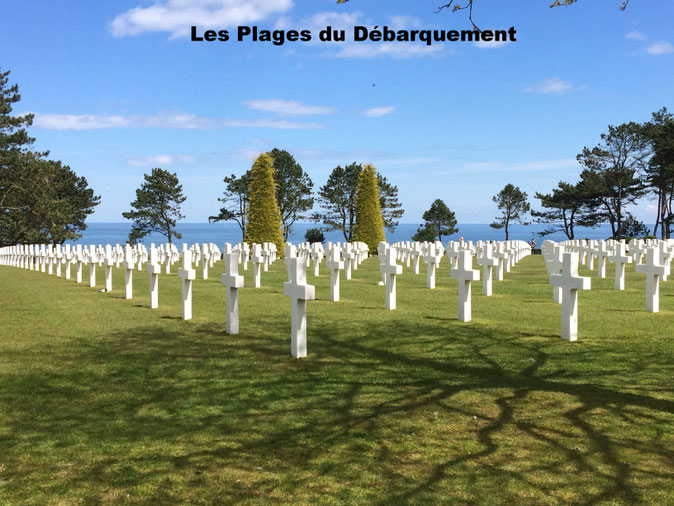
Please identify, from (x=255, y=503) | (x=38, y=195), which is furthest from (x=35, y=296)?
(x=38, y=195)

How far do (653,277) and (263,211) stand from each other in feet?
99.7

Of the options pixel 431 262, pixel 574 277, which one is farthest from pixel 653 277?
pixel 431 262

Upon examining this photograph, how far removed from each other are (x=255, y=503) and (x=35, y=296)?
13.7 m

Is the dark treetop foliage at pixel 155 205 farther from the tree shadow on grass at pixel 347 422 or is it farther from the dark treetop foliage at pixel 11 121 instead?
the tree shadow on grass at pixel 347 422

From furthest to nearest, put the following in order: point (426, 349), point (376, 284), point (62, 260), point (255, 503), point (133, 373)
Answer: point (62, 260) < point (376, 284) < point (426, 349) < point (133, 373) < point (255, 503)

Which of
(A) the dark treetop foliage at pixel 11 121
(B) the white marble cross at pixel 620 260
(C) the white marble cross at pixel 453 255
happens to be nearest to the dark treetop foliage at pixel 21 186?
(A) the dark treetop foliage at pixel 11 121

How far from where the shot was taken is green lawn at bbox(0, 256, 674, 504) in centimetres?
414

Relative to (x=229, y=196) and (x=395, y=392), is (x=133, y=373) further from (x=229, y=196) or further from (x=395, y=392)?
(x=229, y=196)

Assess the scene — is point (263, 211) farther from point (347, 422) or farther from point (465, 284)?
point (347, 422)

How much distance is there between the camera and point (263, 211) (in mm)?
40031

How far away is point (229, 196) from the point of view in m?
70.9

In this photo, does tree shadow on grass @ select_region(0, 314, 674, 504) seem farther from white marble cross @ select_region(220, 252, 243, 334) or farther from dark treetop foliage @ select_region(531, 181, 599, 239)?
dark treetop foliage @ select_region(531, 181, 599, 239)

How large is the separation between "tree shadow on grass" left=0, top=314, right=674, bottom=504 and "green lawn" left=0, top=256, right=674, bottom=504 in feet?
0.06

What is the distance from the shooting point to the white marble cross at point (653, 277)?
11625 millimetres
